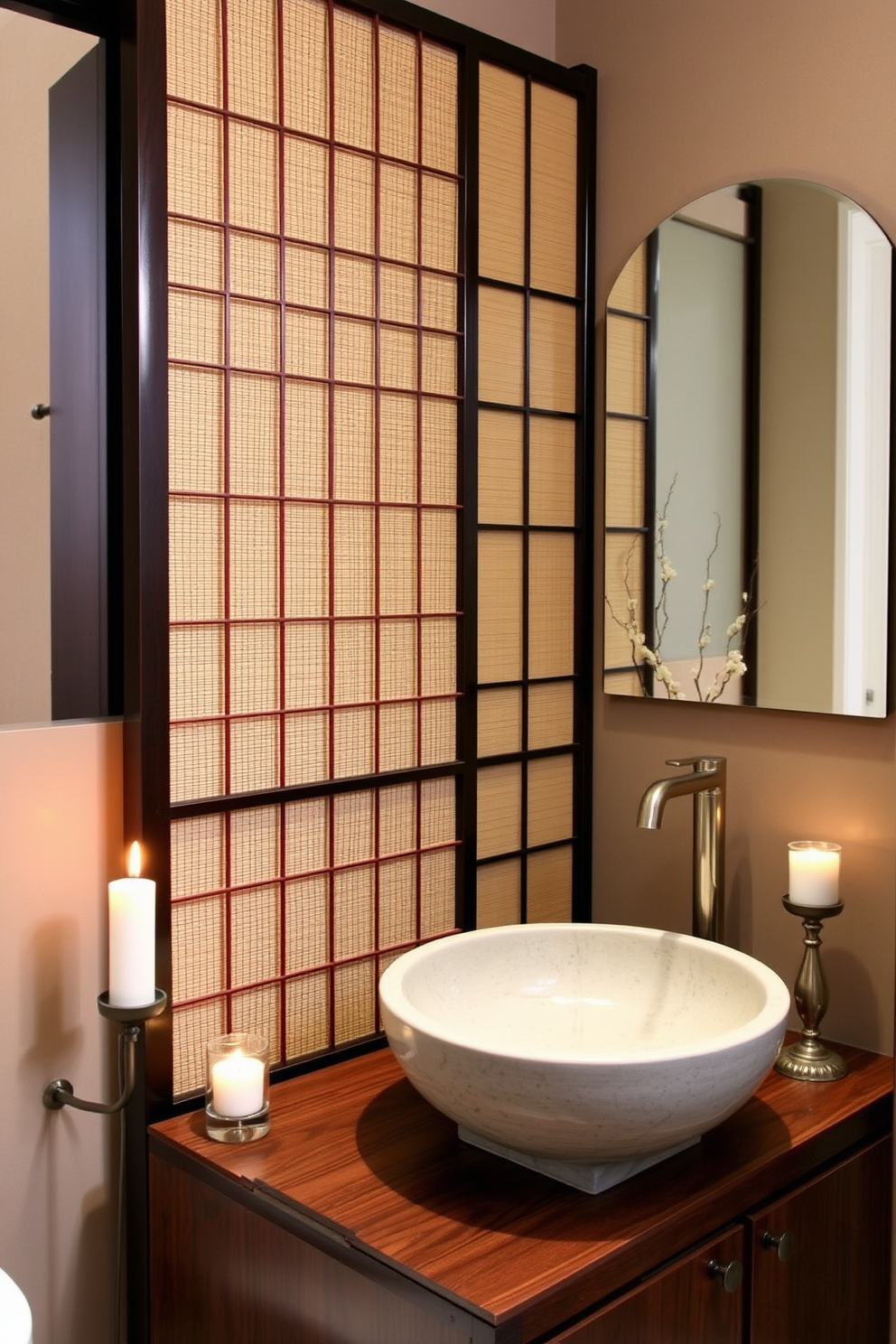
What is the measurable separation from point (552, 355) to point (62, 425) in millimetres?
809

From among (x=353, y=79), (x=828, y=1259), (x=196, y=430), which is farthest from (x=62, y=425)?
(x=828, y=1259)

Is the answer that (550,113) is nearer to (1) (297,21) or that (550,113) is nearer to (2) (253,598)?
(1) (297,21)

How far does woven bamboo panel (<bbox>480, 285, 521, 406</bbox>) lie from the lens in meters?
1.96

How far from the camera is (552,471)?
2.08 m

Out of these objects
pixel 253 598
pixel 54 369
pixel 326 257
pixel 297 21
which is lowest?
pixel 253 598

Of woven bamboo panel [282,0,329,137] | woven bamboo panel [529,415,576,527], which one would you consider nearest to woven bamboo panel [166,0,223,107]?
woven bamboo panel [282,0,329,137]

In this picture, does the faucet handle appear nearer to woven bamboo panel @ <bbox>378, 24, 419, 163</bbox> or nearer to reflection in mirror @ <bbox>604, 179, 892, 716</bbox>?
reflection in mirror @ <bbox>604, 179, 892, 716</bbox>

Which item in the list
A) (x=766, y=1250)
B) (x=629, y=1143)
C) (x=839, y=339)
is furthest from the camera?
(x=839, y=339)

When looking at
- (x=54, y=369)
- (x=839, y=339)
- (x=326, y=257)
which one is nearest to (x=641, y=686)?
(x=839, y=339)

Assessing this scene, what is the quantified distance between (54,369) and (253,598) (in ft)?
1.47

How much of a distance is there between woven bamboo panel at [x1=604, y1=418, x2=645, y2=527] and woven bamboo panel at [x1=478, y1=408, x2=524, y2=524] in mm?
164

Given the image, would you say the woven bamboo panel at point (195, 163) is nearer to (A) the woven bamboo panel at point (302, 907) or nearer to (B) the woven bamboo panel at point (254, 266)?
(B) the woven bamboo panel at point (254, 266)

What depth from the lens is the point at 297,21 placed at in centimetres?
167

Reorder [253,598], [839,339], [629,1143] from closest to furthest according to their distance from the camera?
[629,1143]
[253,598]
[839,339]
